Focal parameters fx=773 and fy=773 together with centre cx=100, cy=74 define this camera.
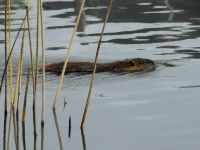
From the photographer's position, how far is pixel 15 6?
67.0 ft

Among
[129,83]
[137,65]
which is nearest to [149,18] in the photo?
[137,65]

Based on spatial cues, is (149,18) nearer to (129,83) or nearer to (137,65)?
(137,65)

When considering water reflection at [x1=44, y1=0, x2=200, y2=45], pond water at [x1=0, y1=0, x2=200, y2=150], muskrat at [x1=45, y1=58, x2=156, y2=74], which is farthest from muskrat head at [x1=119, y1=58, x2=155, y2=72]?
water reflection at [x1=44, y1=0, x2=200, y2=45]

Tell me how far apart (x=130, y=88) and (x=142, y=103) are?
1.02 m

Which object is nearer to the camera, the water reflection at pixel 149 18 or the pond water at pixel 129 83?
the pond water at pixel 129 83

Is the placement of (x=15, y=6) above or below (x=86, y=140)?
below

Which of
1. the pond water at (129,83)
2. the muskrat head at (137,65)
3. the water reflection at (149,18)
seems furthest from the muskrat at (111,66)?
the water reflection at (149,18)

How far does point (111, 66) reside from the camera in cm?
1245

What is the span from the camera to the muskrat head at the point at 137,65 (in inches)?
492

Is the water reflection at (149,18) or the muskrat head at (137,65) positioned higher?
the muskrat head at (137,65)

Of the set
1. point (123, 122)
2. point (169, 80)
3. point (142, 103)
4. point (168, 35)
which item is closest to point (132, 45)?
point (168, 35)

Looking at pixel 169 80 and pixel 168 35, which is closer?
pixel 169 80

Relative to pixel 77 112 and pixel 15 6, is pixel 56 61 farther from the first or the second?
pixel 15 6

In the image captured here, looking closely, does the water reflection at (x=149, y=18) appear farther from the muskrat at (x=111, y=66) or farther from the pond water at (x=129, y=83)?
the muskrat at (x=111, y=66)
